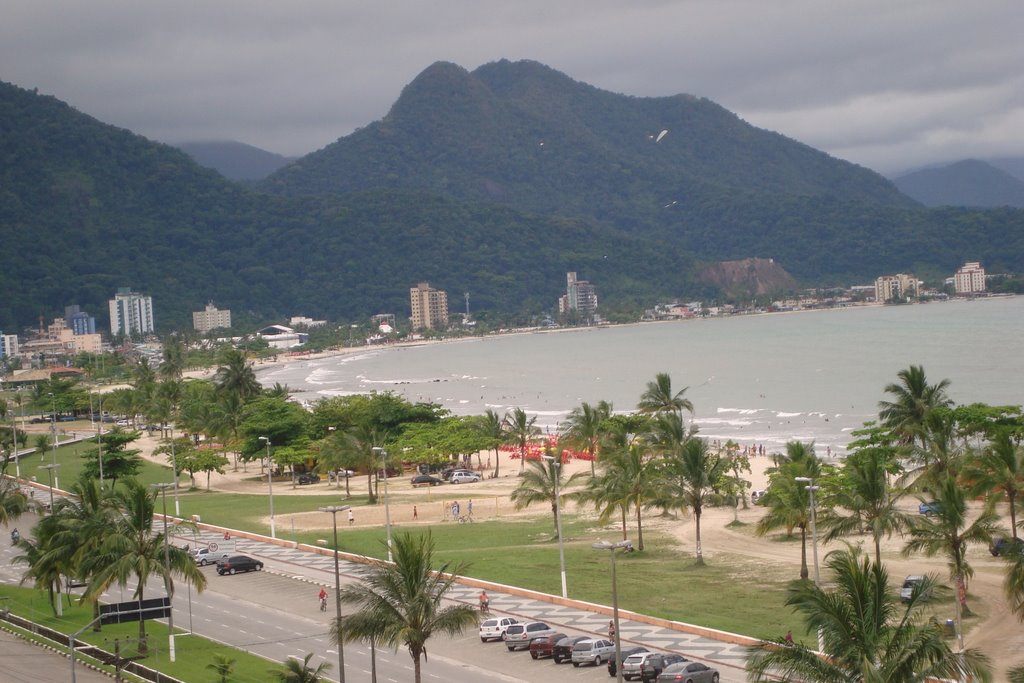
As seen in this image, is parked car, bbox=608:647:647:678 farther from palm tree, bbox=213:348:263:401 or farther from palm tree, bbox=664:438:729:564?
palm tree, bbox=213:348:263:401

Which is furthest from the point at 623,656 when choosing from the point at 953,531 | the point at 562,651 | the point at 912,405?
the point at 912,405

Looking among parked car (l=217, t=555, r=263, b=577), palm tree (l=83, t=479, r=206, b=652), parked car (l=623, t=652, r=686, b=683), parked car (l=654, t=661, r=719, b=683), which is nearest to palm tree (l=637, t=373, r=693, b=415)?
parked car (l=217, t=555, r=263, b=577)

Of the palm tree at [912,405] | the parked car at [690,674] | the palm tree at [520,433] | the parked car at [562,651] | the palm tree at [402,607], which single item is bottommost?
the parked car at [562,651]

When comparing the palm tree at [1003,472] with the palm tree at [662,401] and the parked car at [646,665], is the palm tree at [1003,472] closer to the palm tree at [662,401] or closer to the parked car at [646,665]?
the parked car at [646,665]

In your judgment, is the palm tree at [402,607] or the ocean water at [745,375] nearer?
the palm tree at [402,607]

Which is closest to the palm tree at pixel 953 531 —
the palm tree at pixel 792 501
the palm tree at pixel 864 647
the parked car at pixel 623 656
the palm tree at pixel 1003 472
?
the palm tree at pixel 1003 472

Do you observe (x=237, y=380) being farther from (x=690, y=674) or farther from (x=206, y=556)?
(x=690, y=674)

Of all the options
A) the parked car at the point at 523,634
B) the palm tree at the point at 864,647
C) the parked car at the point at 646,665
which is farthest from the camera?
the parked car at the point at 523,634
